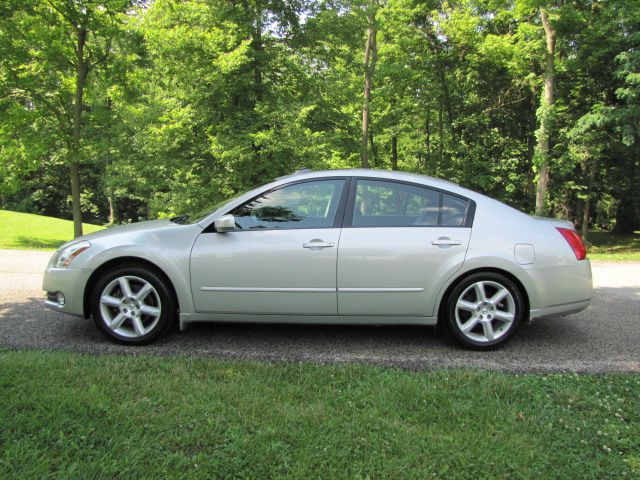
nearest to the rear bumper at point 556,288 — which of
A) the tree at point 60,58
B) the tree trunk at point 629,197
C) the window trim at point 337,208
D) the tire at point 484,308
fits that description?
the tire at point 484,308

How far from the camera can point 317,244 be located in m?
3.99

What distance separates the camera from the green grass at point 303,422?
2312 millimetres

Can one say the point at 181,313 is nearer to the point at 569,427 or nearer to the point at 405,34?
the point at 569,427

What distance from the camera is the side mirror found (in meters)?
4.02

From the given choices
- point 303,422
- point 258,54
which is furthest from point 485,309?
point 258,54

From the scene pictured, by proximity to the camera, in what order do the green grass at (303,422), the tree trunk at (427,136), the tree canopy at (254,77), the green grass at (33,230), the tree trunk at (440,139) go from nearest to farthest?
the green grass at (303,422) < the tree canopy at (254,77) < the green grass at (33,230) < the tree trunk at (440,139) < the tree trunk at (427,136)

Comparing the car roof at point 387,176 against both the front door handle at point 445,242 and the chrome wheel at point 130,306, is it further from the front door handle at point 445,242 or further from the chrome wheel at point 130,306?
the chrome wheel at point 130,306

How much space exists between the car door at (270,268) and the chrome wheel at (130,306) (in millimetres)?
391

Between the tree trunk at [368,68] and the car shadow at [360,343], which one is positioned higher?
the tree trunk at [368,68]

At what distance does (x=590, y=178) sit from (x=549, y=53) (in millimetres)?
6937

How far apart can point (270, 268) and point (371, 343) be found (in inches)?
45.7

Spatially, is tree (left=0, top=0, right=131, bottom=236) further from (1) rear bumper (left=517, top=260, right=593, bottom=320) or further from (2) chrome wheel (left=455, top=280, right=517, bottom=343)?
(1) rear bumper (left=517, top=260, right=593, bottom=320)

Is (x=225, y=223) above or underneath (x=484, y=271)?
above

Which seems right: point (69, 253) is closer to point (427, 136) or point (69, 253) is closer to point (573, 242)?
point (573, 242)
